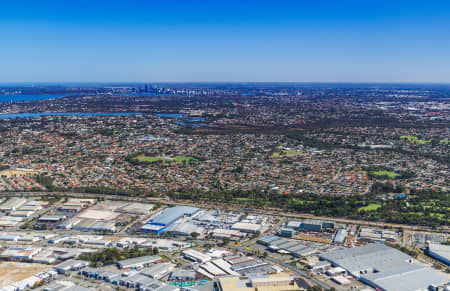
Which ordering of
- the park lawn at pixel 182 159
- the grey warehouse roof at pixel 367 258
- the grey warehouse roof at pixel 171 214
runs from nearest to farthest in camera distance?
the grey warehouse roof at pixel 367 258
the grey warehouse roof at pixel 171 214
the park lawn at pixel 182 159

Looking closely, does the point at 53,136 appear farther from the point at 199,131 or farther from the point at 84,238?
the point at 84,238

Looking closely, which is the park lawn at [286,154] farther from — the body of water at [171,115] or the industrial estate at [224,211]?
the body of water at [171,115]

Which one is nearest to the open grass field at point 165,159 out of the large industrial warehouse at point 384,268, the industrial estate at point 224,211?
the industrial estate at point 224,211

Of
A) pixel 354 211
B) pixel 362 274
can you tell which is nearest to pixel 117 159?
pixel 354 211

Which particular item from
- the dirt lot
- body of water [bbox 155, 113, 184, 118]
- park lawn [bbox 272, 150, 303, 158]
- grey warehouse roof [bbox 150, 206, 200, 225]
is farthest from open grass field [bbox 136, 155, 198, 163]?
body of water [bbox 155, 113, 184, 118]

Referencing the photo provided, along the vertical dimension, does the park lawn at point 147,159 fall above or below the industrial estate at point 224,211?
above

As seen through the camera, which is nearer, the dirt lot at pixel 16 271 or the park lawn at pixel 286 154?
the dirt lot at pixel 16 271
